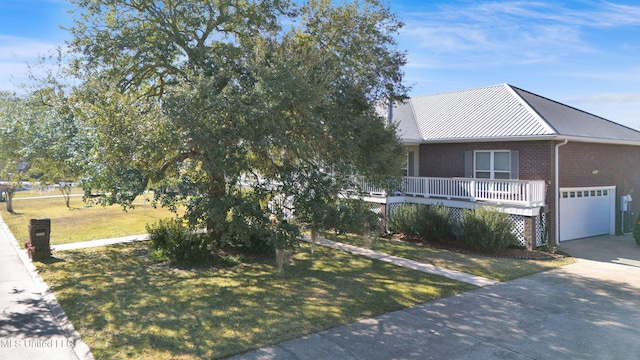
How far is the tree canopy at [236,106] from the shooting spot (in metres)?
7.54

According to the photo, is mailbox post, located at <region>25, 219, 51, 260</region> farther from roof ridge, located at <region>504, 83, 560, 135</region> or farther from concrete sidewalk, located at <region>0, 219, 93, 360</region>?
roof ridge, located at <region>504, 83, 560, 135</region>

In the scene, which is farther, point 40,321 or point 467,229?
point 467,229

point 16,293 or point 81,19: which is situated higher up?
point 81,19

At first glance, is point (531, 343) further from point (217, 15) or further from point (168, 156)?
point (217, 15)

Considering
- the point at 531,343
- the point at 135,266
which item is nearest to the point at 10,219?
the point at 135,266

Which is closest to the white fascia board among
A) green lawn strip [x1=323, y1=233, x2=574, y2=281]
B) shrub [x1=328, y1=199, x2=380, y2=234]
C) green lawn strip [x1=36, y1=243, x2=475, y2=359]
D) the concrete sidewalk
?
green lawn strip [x1=323, y1=233, x2=574, y2=281]

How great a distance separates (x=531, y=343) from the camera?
6.44 metres

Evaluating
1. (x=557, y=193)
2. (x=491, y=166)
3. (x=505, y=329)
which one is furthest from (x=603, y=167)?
(x=505, y=329)

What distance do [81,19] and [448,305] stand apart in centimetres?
1171

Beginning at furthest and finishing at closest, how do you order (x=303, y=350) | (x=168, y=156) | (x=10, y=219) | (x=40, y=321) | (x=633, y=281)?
(x=10, y=219)
(x=633, y=281)
(x=168, y=156)
(x=40, y=321)
(x=303, y=350)

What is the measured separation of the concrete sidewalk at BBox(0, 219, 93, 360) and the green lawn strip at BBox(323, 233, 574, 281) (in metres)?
5.91

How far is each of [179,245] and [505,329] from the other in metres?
8.51

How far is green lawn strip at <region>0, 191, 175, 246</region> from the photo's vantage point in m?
16.1

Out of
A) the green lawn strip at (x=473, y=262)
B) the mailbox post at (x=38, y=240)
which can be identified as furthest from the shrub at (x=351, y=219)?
the mailbox post at (x=38, y=240)
